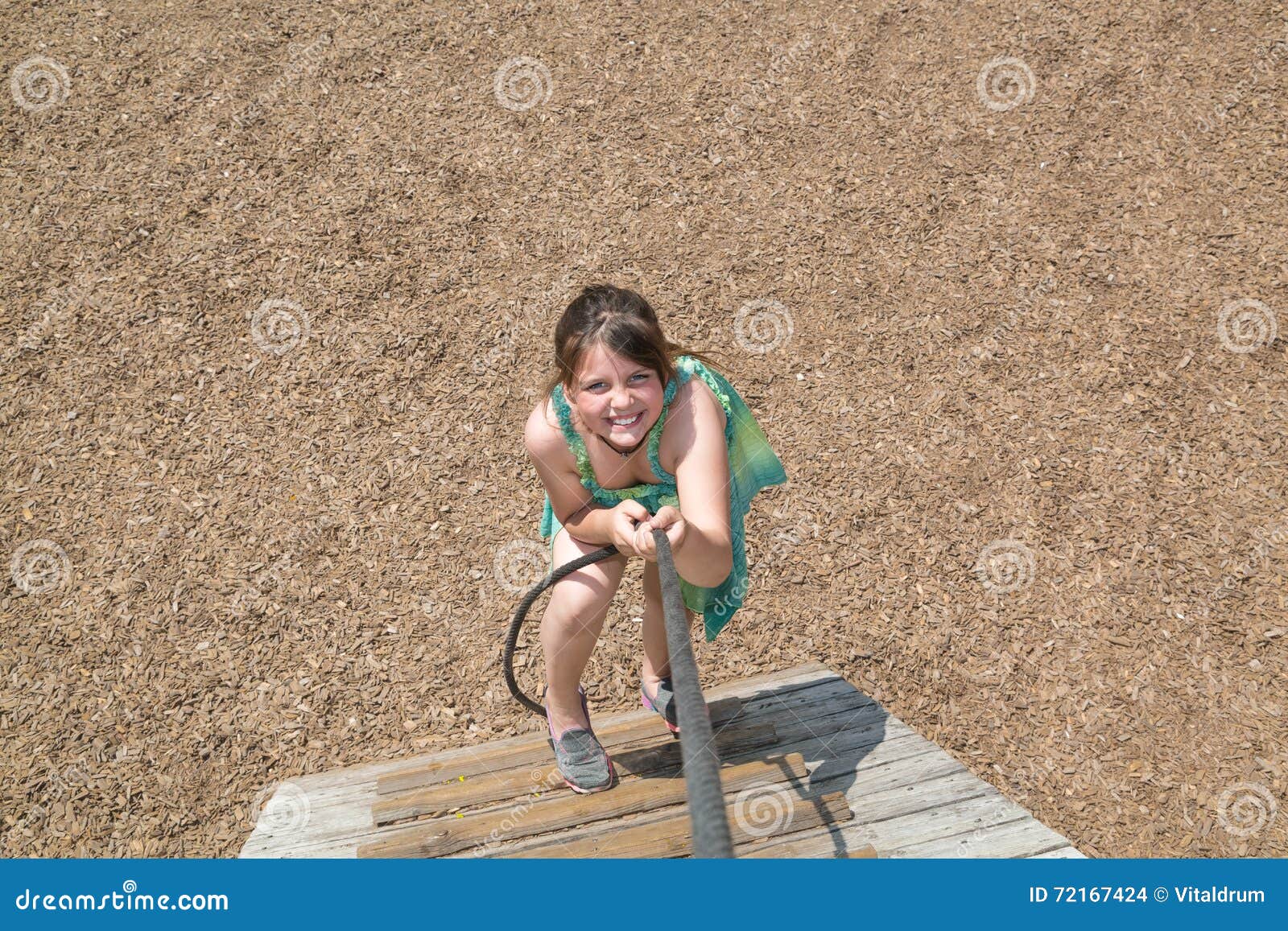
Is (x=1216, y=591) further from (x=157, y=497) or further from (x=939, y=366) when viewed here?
(x=157, y=497)

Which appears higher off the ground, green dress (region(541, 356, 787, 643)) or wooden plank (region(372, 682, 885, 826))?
green dress (region(541, 356, 787, 643))

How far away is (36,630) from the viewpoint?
4.05 meters

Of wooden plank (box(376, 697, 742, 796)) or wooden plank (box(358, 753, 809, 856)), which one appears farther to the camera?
wooden plank (box(376, 697, 742, 796))

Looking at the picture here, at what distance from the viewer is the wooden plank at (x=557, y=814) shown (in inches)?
99.8

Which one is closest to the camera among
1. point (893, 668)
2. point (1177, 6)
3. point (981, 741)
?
point (981, 741)

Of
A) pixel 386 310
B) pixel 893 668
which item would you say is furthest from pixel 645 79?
pixel 893 668

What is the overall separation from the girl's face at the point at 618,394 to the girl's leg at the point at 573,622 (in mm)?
384

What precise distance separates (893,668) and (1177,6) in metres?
5.25

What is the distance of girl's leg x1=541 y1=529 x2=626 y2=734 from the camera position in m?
2.71

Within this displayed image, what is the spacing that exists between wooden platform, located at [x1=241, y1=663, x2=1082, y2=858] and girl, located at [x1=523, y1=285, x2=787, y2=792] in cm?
16

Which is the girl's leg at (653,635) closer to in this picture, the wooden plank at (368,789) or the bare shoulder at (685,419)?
the wooden plank at (368,789)

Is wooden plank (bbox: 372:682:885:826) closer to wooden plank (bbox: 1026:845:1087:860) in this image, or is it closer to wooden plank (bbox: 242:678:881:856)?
wooden plank (bbox: 242:678:881:856)

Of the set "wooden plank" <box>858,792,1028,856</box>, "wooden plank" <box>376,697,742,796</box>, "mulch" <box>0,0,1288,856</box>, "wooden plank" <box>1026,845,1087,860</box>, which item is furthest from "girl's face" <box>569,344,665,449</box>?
"mulch" <box>0,0,1288,856</box>

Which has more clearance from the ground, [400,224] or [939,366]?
[400,224]
